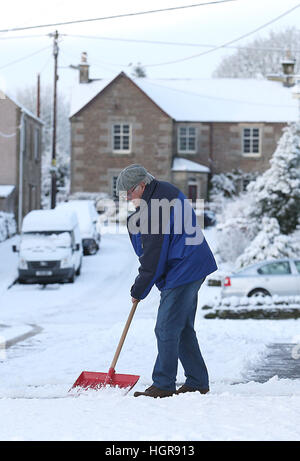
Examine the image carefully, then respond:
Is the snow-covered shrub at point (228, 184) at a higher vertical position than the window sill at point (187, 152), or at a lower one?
lower

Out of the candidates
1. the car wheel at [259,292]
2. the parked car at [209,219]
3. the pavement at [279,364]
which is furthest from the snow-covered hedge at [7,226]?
the pavement at [279,364]

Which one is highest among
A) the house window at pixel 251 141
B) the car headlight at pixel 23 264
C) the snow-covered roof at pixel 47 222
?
the house window at pixel 251 141

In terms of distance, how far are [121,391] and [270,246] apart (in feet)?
66.6

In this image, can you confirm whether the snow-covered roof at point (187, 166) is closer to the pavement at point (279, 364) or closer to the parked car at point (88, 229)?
the parked car at point (88, 229)

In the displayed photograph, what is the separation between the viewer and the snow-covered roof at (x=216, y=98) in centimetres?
5228

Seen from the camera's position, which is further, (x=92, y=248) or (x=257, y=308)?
(x=92, y=248)

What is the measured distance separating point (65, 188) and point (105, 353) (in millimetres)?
51613

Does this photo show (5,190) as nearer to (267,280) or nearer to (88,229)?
(88,229)

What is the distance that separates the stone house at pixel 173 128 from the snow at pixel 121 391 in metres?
29.8

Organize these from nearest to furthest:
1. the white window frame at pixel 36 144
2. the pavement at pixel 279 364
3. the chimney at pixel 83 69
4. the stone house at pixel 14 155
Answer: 1. the pavement at pixel 279 364
2. the stone house at pixel 14 155
3. the white window frame at pixel 36 144
4. the chimney at pixel 83 69

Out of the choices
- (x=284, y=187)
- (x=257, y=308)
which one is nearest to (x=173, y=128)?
(x=284, y=187)

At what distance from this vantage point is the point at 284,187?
27562mm
